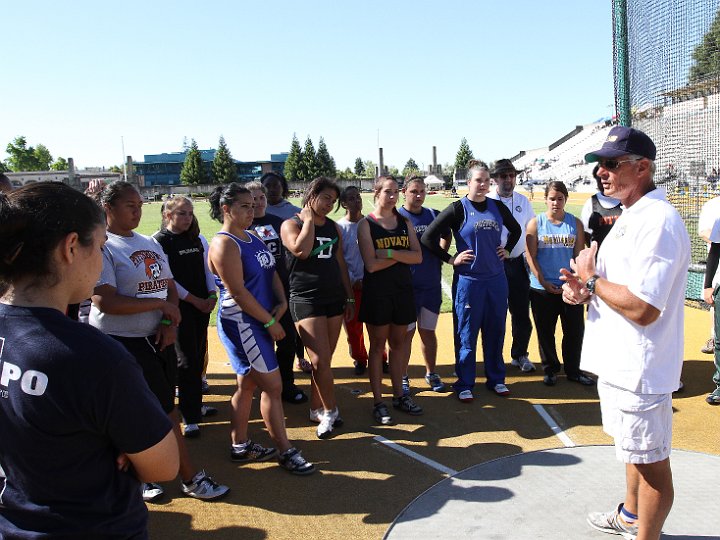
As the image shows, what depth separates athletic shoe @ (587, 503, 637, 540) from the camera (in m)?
3.05

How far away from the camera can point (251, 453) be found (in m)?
4.35

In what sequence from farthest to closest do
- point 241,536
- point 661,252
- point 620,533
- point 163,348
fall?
point 163,348 < point 241,536 < point 620,533 < point 661,252

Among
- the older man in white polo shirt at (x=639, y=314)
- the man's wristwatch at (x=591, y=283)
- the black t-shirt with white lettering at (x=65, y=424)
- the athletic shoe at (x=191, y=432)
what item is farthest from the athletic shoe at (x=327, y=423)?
the black t-shirt with white lettering at (x=65, y=424)

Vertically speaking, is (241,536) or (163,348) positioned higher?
(163,348)

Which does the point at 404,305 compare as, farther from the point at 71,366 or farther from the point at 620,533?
the point at 71,366

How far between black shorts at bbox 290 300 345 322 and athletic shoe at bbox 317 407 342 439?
87 cm

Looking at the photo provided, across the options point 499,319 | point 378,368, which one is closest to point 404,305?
point 378,368

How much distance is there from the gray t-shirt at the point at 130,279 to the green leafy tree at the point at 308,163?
8636 cm

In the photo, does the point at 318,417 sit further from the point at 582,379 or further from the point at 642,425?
the point at 642,425

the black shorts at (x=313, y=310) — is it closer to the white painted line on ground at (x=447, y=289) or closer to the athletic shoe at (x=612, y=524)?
the athletic shoe at (x=612, y=524)

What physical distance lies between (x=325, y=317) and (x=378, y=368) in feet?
2.53

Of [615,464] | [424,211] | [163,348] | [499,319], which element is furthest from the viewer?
[424,211]

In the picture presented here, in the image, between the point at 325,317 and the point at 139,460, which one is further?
the point at 325,317

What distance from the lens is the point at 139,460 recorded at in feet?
5.23
